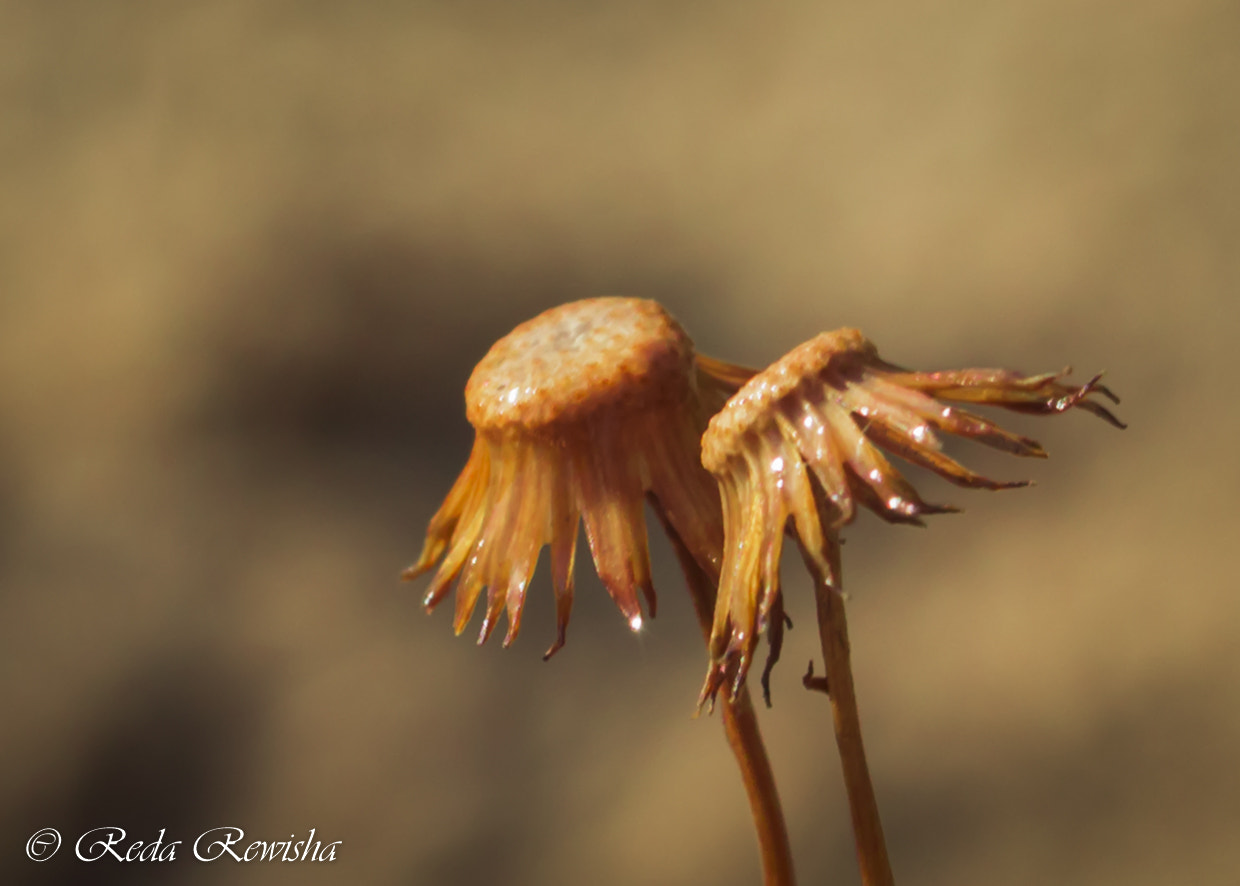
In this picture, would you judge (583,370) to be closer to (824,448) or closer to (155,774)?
(824,448)

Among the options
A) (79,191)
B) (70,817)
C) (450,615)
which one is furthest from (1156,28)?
(70,817)

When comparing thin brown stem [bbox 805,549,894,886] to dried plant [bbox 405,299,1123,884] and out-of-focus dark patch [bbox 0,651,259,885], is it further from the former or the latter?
out-of-focus dark patch [bbox 0,651,259,885]

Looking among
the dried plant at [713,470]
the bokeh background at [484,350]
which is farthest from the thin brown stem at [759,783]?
the bokeh background at [484,350]

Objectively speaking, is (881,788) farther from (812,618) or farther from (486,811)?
(486,811)

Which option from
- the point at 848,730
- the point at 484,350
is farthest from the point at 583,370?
the point at 484,350

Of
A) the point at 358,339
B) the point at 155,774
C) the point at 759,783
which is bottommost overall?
the point at 155,774

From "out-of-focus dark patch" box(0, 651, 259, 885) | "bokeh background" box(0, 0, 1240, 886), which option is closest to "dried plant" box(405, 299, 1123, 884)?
"bokeh background" box(0, 0, 1240, 886)
